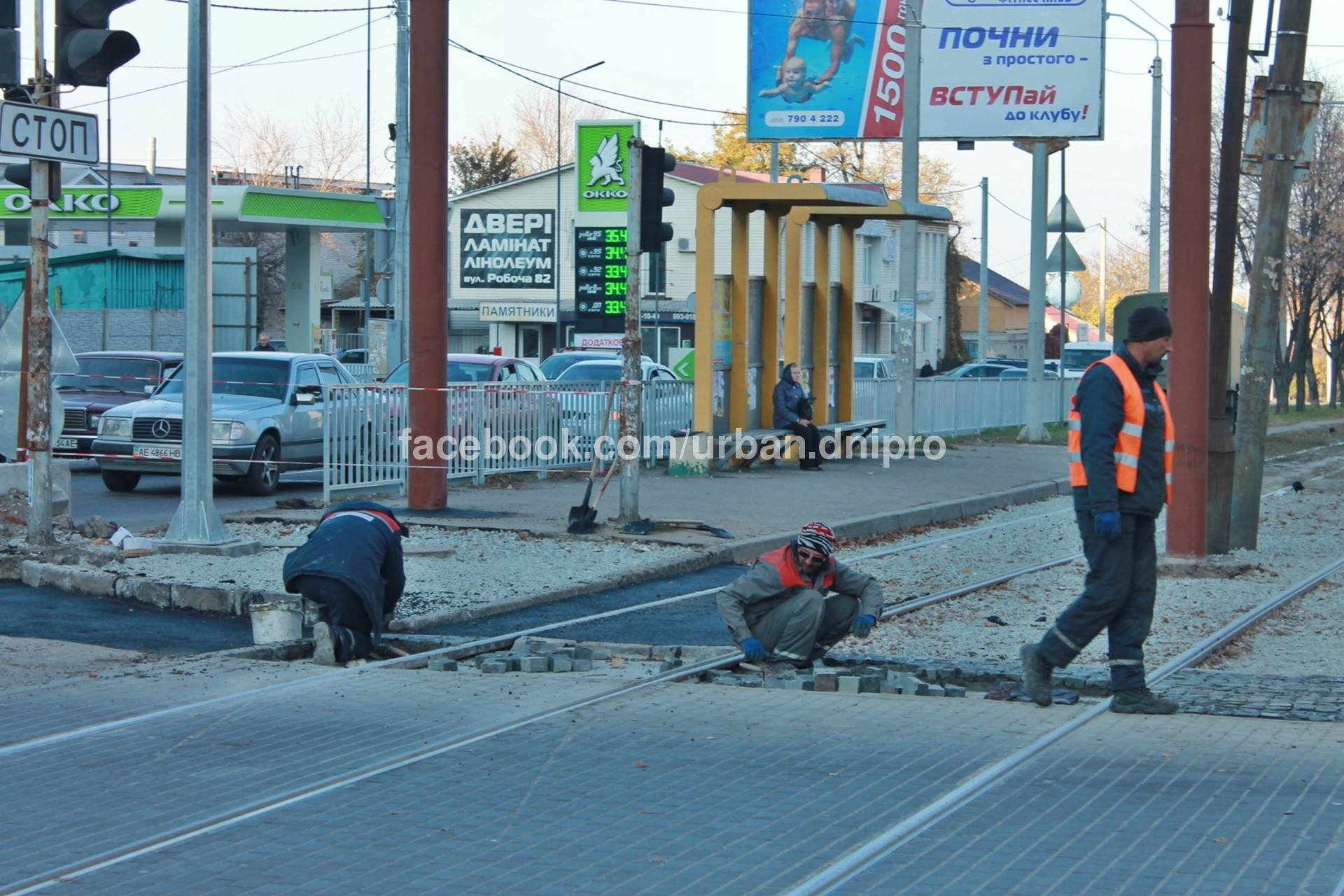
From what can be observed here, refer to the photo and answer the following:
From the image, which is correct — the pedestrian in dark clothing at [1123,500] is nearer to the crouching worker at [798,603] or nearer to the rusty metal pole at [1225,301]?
the crouching worker at [798,603]

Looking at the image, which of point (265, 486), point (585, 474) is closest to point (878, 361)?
point (585, 474)

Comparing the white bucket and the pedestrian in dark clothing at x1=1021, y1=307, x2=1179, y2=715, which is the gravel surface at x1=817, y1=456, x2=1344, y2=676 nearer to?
the pedestrian in dark clothing at x1=1021, y1=307, x2=1179, y2=715

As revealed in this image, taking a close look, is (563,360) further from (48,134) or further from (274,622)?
(274,622)

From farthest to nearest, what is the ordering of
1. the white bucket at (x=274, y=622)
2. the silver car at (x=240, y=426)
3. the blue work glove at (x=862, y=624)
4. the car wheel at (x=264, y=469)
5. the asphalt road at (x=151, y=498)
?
the car wheel at (x=264, y=469), the silver car at (x=240, y=426), the asphalt road at (x=151, y=498), the white bucket at (x=274, y=622), the blue work glove at (x=862, y=624)

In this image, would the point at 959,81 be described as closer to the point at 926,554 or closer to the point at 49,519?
the point at 926,554

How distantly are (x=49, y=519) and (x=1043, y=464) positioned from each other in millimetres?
17198

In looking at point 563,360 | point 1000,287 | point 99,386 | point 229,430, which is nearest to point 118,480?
point 229,430

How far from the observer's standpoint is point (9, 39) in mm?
11164

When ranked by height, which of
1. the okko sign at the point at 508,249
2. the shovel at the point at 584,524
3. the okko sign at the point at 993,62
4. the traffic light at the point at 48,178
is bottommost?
the shovel at the point at 584,524

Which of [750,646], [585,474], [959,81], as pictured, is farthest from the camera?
[959,81]

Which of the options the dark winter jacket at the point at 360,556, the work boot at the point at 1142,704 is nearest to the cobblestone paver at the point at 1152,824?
the work boot at the point at 1142,704

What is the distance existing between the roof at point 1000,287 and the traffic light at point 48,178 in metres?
79.3

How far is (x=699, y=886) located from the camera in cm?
500

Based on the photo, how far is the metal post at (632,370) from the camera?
14633mm
